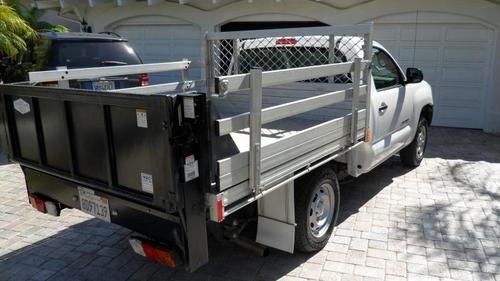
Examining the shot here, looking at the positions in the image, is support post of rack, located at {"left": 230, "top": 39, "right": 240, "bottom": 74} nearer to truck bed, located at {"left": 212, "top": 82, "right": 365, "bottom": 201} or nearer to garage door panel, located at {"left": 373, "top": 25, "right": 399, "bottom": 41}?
truck bed, located at {"left": 212, "top": 82, "right": 365, "bottom": 201}

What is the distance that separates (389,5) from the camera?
9242 millimetres

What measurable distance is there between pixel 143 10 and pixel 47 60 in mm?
5322

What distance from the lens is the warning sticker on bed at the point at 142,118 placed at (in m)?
2.38

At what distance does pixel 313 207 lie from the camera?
381 centimetres

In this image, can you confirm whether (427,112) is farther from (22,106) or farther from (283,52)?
(22,106)

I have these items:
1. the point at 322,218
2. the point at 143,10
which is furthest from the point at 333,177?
the point at 143,10

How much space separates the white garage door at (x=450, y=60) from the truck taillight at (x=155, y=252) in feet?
27.0

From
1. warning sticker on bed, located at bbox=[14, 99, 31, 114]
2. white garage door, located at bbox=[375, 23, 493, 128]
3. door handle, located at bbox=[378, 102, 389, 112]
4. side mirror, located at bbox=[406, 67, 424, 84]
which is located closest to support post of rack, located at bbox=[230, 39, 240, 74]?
door handle, located at bbox=[378, 102, 389, 112]

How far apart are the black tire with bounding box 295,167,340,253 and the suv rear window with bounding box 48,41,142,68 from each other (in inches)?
183

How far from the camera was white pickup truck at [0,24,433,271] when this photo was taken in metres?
2.42

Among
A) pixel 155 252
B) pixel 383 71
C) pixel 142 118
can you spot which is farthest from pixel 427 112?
pixel 142 118

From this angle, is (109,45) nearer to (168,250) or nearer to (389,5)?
(168,250)

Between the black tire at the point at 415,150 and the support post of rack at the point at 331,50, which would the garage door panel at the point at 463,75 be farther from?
the support post of rack at the point at 331,50

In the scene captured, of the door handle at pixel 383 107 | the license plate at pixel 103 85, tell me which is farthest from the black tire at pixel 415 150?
the license plate at pixel 103 85
